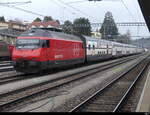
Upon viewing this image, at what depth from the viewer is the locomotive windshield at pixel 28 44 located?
2088cm

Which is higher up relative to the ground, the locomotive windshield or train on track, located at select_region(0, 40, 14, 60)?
the locomotive windshield

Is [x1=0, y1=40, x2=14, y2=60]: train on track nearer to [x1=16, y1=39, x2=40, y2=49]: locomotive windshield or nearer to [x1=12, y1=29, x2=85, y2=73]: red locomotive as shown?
[x1=12, y1=29, x2=85, y2=73]: red locomotive

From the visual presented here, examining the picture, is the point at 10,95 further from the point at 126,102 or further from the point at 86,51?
the point at 86,51

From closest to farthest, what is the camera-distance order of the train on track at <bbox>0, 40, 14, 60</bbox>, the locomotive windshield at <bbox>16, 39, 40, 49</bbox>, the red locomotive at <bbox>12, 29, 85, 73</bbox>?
the red locomotive at <bbox>12, 29, 85, 73</bbox> → the locomotive windshield at <bbox>16, 39, 40, 49</bbox> → the train on track at <bbox>0, 40, 14, 60</bbox>

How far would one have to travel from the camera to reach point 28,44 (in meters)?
21.1

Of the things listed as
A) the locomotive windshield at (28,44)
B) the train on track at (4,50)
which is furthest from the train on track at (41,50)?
the train on track at (4,50)

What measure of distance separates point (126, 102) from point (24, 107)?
13.0 feet

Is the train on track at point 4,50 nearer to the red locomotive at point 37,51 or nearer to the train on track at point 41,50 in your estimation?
the train on track at point 41,50

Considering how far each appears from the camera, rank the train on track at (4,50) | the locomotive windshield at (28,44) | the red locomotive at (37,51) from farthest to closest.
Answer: the train on track at (4,50) < the locomotive windshield at (28,44) < the red locomotive at (37,51)

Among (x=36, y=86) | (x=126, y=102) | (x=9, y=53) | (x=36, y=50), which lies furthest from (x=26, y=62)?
(x=9, y=53)

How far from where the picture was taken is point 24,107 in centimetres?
1106

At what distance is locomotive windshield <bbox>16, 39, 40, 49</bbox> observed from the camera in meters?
20.9

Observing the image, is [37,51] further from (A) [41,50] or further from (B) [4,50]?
(B) [4,50]

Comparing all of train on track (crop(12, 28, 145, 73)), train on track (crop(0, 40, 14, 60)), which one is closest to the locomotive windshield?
train on track (crop(12, 28, 145, 73))
